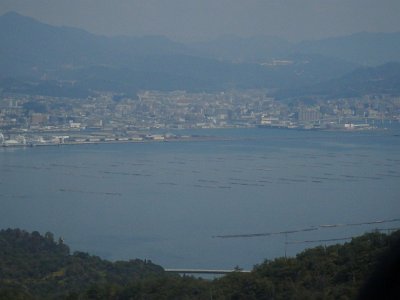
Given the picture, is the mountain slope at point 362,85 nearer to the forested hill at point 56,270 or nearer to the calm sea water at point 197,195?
the calm sea water at point 197,195

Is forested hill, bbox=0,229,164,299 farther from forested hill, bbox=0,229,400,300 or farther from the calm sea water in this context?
the calm sea water

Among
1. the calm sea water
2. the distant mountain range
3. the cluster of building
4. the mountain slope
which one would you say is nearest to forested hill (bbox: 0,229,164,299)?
the calm sea water

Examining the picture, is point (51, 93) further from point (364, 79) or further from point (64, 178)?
point (64, 178)

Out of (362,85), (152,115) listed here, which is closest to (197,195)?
(152,115)

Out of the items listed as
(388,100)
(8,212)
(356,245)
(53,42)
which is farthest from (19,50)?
(356,245)

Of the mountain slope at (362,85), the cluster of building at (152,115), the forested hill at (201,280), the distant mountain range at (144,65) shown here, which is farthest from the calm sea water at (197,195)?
the distant mountain range at (144,65)

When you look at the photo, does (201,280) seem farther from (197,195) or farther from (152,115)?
(152,115)

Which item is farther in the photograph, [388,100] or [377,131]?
[388,100]
